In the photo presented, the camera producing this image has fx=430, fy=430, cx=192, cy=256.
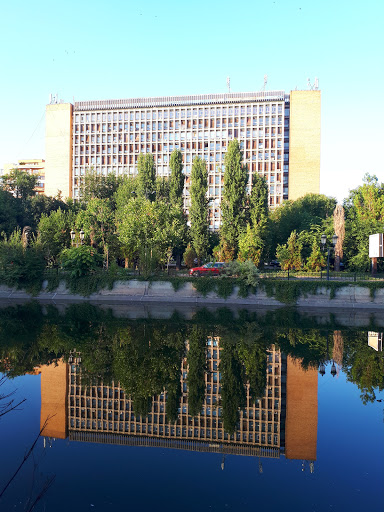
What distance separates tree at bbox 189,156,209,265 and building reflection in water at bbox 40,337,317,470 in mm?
37204

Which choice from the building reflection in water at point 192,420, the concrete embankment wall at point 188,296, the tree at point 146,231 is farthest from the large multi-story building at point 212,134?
the building reflection in water at point 192,420

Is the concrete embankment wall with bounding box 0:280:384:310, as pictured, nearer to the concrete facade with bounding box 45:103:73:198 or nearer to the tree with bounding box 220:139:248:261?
the tree with bounding box 220:139:248:261

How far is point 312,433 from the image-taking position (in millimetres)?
9961

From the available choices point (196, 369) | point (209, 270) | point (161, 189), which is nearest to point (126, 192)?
point (161, 189)

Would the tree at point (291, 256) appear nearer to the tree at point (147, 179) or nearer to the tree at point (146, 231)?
the tree at point (146, 231)

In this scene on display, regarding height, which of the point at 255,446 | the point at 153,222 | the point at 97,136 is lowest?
the point at 255,446

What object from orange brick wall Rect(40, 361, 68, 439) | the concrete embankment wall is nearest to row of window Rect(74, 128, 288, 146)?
the concrete embankment wall

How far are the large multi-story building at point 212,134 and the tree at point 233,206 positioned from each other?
119ft

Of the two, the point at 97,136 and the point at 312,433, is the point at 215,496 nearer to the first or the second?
the point at 312,433

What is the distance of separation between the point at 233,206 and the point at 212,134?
42912mm

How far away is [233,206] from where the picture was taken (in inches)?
1847

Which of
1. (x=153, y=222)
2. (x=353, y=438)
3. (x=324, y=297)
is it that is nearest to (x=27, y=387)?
(x=353, y=438)

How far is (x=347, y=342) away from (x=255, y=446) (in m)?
11.4

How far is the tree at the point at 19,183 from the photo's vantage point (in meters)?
69.4
